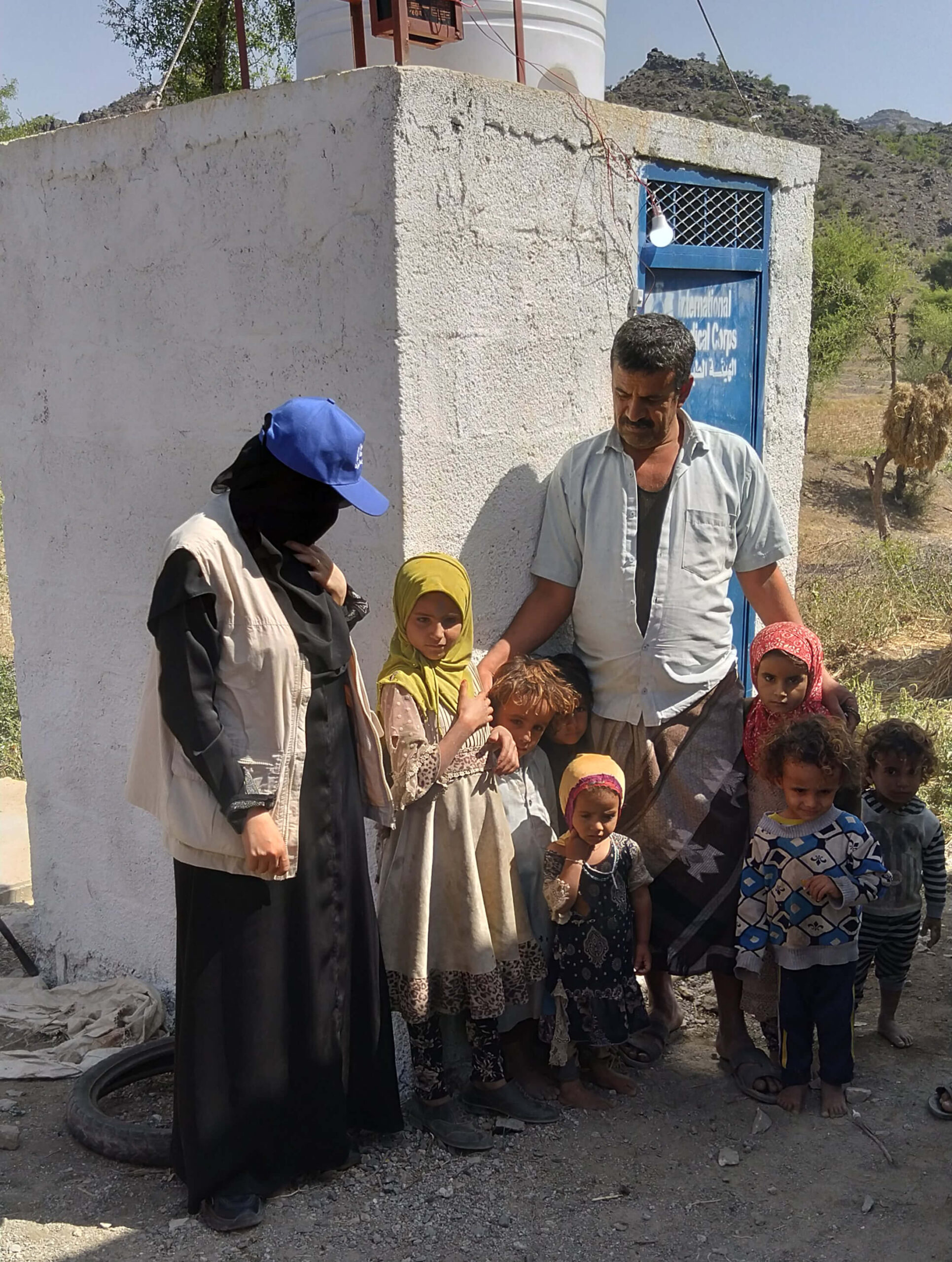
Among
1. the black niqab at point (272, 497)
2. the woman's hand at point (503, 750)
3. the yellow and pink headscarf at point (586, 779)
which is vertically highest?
the black niqab at point (272, 497)

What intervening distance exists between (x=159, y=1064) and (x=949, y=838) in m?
3.59

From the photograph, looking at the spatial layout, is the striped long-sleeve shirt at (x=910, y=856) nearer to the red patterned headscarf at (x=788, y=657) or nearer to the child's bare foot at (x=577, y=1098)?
the red patterned headscarf at (x=788, y=657)

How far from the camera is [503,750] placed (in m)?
3.11

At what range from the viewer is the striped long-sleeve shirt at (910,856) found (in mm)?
3498

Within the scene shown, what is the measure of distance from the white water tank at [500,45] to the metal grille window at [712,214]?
476 millimetres

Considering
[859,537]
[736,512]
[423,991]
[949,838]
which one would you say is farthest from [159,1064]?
[859,537]

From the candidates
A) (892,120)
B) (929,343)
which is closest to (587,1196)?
(929,343)

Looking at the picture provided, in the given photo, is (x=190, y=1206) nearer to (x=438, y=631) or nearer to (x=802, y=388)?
(x=438, y=631)

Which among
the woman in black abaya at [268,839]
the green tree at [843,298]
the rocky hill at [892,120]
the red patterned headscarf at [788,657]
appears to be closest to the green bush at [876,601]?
the red patterned headscarf at [788,657]

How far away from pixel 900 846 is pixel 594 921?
99cm

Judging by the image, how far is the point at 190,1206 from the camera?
285 centimetres

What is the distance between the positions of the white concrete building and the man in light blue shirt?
8.4 inches

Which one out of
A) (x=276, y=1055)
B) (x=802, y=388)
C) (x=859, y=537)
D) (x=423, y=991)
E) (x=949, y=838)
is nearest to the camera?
(x=276, y=1055)

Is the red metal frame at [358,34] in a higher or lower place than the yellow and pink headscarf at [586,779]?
higher
